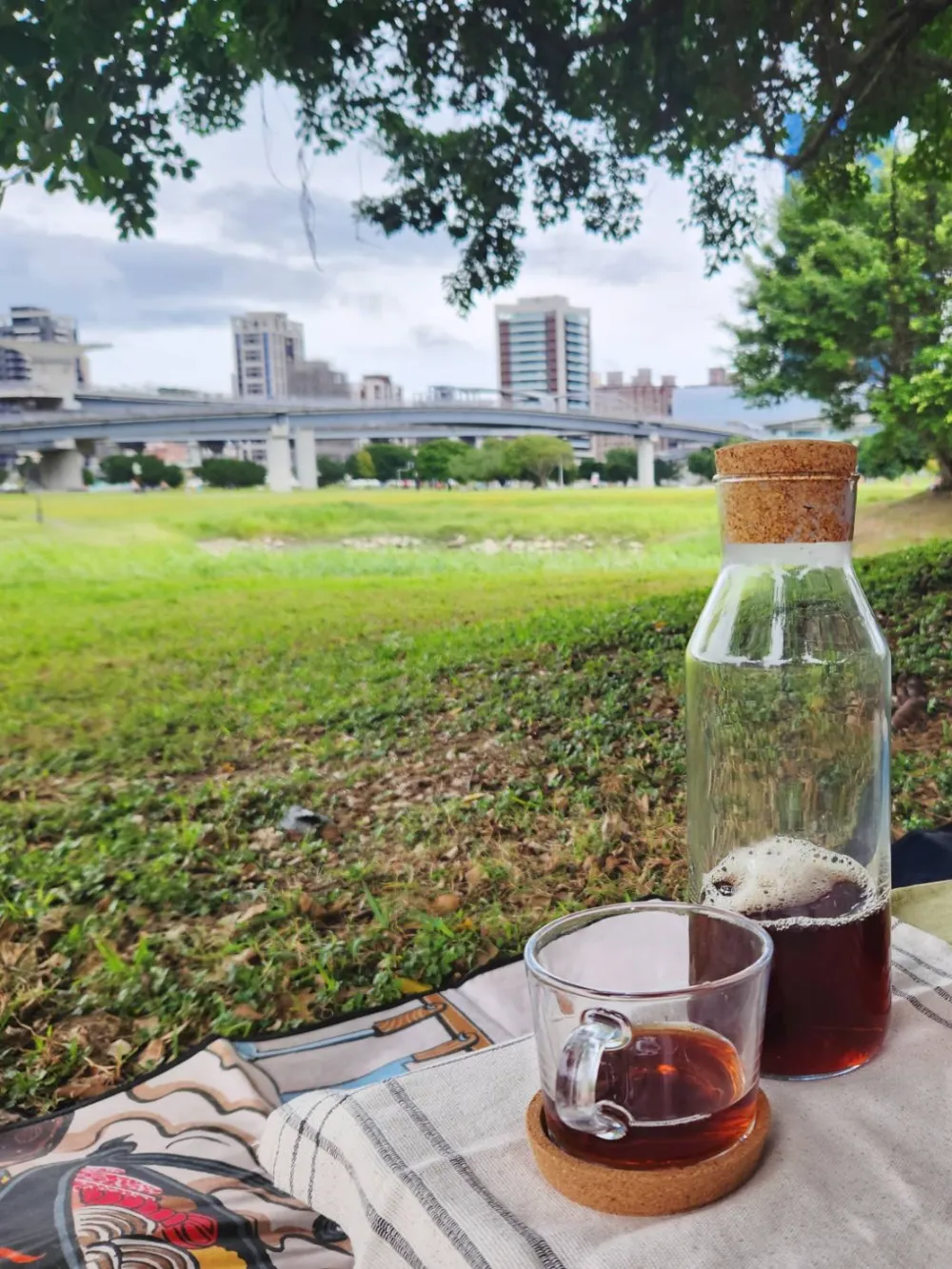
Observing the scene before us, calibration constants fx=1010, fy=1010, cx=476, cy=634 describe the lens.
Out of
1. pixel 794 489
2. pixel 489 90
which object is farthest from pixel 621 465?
pixel 794 489

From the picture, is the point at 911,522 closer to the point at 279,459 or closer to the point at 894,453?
the point at 894,453

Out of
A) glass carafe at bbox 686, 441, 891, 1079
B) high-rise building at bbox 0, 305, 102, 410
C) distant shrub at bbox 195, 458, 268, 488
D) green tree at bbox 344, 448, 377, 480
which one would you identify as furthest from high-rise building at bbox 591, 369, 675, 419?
glass carafe at bbox 686, 441, 891, 1079

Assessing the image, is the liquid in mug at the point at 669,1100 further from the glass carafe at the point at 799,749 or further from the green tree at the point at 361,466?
the green tree at the point at 361,466

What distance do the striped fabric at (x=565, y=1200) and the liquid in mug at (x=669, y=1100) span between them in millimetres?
23

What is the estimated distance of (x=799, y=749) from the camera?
1.83 ft

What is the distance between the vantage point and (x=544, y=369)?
2514mm

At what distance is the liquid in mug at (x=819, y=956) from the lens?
0.51 metres

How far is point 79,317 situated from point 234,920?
1.39 m

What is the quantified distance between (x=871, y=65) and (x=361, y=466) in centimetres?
140

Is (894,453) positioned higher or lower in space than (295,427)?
lower

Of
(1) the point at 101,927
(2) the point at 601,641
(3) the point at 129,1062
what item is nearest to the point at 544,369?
(2) the point at 601,641

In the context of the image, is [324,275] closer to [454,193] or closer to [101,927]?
[454,193]

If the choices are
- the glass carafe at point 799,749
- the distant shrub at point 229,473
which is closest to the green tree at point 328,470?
the distant shrub at point 229,473

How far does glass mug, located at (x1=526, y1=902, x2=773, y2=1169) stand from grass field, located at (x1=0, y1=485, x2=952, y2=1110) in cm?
116
